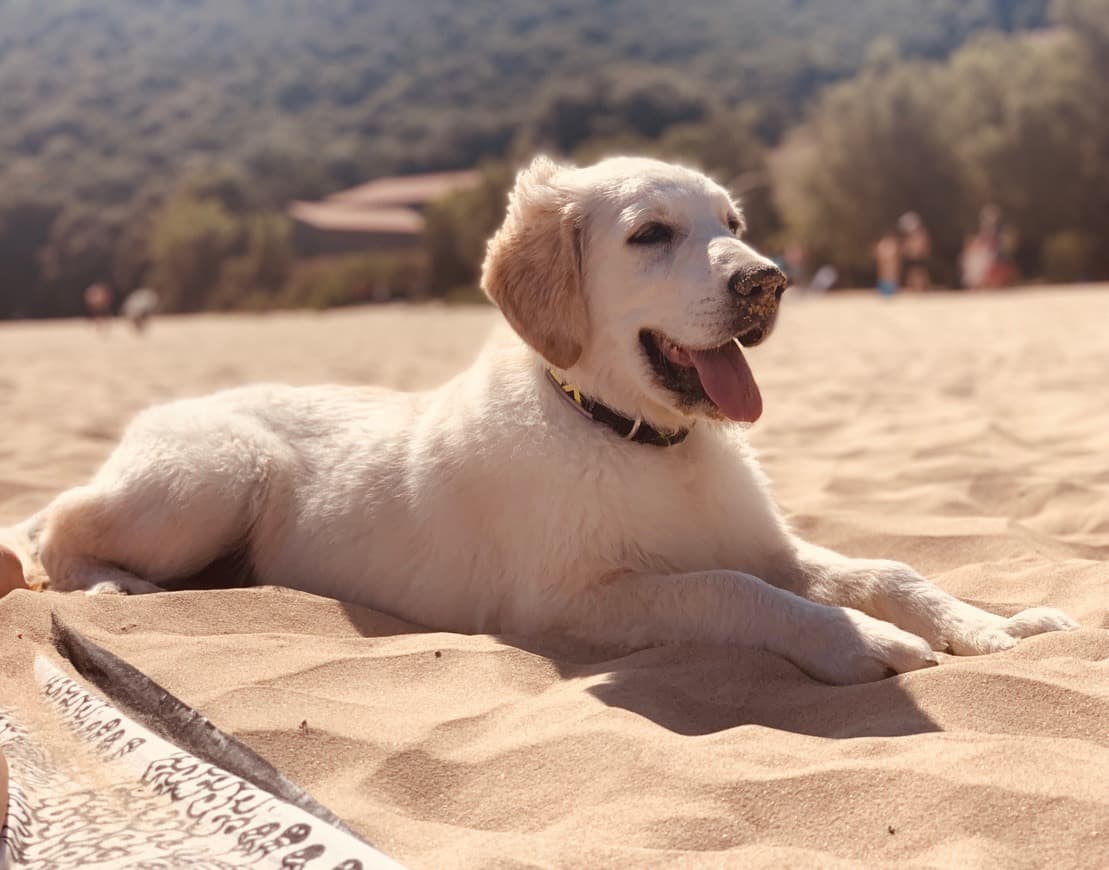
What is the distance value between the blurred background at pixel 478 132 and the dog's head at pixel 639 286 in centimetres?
2255

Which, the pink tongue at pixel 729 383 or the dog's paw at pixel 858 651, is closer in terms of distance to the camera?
the dog's paw at pixel 858 651

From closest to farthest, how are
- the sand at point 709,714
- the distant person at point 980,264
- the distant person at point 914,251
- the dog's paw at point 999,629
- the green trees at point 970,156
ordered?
the sand at point 709,714, the dog's paw at point 999,629, the distant person at point 980,264, the distant person at point 914,251, the green trees at point 970,156

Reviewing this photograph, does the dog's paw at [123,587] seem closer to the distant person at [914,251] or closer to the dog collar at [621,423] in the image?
the dog collar at [621,423]

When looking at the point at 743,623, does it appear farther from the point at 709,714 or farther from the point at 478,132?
the point at 478,132

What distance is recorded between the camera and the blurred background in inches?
1537

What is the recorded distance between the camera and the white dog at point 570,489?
327 centimetres

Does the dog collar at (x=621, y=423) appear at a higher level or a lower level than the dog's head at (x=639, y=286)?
lower

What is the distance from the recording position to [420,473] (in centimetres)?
385

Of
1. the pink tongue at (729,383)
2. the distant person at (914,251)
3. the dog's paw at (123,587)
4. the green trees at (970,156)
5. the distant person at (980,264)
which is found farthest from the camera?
the green trees at (970,156)

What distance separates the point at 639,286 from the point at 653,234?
6.5 inches

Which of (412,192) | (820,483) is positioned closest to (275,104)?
(412,192)

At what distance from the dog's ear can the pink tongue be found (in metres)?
0.38

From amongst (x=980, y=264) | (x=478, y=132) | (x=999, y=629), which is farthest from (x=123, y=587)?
(x=478, y=132)

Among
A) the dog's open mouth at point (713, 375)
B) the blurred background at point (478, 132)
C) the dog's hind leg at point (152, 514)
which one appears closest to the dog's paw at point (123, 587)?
the dog's hind leg at point (152, 514)
